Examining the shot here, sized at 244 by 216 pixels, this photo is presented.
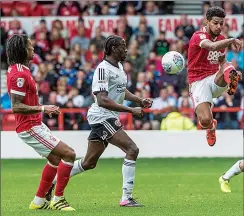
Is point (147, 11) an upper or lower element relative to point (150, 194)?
upper

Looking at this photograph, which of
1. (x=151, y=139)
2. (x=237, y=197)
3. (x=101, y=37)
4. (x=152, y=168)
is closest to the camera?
(x=237, y=197)

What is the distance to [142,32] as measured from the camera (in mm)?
24406

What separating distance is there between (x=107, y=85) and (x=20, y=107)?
128cm

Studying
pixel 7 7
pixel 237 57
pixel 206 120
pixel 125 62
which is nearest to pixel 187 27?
pixel 237 57

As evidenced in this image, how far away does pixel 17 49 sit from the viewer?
11.4 meters

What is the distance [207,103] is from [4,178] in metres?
4.69

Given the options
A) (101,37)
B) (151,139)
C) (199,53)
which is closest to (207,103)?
(199,53)

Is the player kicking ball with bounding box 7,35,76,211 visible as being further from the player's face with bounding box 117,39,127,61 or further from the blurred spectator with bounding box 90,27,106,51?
the blurred spectator with bounding box 90,27,106,51

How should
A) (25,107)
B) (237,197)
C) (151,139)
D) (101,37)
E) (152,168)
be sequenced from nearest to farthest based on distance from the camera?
(25,107) < (237,197) < (152,168) < (151,139) < (101,37)

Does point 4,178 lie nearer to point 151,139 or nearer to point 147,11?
point 151,139

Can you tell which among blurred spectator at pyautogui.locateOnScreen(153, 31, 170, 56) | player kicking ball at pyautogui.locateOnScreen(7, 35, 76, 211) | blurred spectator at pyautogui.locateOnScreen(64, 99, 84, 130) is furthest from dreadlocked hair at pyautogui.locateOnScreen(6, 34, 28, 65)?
blurred spectator at pyautogui.locateOnScreen(153, 31, 170, 56)

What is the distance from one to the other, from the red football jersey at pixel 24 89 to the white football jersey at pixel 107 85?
35.9 inches

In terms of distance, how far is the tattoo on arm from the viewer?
11180mm

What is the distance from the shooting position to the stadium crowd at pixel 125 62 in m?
21.8
